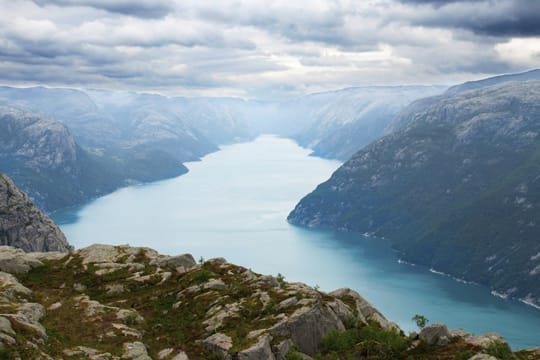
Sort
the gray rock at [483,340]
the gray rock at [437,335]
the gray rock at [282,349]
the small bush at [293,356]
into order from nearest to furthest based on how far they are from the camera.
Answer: the small bush at [293,356] < the gray rock at [483,340] < the gray rock at [282,349] < the gray rock at [437,335]

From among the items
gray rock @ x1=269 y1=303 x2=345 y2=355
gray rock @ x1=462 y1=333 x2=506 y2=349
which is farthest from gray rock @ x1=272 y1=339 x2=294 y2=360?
gray rock @ x1=462 y1=333 x2=506 y2=349

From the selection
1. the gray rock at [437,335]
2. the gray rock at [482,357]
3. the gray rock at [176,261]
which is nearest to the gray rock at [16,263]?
the gray rock at [176,261]

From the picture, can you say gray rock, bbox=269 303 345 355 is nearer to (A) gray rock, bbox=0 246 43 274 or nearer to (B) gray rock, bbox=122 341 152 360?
(B) gray rock, bbox=122 341 152 360

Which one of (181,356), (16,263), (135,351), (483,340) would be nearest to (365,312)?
(483,340)

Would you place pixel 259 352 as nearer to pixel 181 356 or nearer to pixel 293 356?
pixel 293 356

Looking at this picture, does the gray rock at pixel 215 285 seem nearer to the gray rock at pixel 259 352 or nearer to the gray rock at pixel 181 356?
the gray rock at pixel 181 356

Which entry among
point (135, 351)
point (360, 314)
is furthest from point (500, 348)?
point (135, 351)

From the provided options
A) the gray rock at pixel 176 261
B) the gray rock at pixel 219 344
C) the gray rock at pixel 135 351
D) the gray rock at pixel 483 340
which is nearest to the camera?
the gray rock at pixel 135 351
